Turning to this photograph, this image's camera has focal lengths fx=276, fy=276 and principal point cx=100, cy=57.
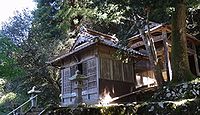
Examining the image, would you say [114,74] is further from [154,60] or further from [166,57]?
[166,57]

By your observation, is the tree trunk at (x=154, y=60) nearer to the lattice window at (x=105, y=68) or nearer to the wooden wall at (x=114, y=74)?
the wooden wall at (x=114, y=74)

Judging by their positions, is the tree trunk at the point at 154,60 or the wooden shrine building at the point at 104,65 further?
the wooden shrine building at the point at 104,65

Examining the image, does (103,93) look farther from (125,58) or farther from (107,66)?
(125,58)

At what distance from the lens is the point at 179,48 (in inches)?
504

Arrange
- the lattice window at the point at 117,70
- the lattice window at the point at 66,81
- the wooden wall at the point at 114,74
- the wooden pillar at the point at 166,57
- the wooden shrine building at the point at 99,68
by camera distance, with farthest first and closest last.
Answer: the lattice window at the point at 66,81 → the wooden pillar at the point at 166,57 → the lattice window at the point at 117,70 → the wooden wall at the point at 114,74 → the wooden shrine building at the point at 99,68

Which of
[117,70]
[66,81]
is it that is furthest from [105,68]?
[66,81]

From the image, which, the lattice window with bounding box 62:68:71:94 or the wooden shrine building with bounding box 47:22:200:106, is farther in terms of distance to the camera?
the lattice window with bounding box 62:68:71:94

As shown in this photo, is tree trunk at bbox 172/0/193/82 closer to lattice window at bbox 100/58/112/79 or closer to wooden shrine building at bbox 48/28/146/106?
wooden shrine building at bbox 48/28/146/106

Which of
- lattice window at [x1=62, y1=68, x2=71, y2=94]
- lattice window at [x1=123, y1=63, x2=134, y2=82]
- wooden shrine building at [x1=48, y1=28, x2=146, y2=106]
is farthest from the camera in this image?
lattice window at [x1=62, y1=68, x2=71, y2=94]

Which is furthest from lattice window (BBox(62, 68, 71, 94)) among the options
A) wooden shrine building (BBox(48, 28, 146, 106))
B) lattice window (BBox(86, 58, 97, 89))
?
lattice window (BBox(86, 58, 97, 89))

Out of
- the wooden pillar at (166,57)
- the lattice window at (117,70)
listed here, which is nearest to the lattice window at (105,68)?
the lattice window at (117,70)

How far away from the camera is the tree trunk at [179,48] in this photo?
40.9ft

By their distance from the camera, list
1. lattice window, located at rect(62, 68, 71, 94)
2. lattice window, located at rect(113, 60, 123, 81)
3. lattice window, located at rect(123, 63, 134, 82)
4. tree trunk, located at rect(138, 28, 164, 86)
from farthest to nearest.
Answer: lattice window, located at rect(62, 68, 71, 94) → lattice window, located at rect(123, 63, 134, 82) → lattice window, located at rect(113, 60, 123, 81) → tree trunk, located at rect(138, 28, 164, 86)

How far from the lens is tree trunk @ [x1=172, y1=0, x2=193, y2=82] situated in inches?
491
